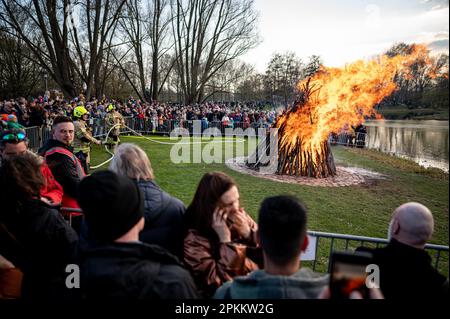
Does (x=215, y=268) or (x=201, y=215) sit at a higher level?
(x=201, y=215)

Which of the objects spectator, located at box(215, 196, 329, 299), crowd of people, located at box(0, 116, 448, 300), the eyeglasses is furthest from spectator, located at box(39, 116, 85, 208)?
spectator, located at box(215, 196, 329, 299)

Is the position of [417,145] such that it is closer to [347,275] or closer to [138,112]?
[138,112]

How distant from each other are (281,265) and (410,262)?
1.00 metres

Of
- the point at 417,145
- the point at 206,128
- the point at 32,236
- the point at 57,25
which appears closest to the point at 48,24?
the point at 57,25

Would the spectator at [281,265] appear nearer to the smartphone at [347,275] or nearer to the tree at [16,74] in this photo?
the smartphone at [347,275]

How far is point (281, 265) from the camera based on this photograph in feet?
5.32

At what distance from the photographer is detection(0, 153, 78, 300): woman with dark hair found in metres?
2.31

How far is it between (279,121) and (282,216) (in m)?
10.0
